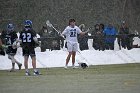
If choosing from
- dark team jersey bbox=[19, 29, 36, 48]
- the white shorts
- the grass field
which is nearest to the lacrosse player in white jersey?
the white shorts

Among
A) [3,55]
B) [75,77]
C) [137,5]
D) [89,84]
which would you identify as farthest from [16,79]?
[137,5]

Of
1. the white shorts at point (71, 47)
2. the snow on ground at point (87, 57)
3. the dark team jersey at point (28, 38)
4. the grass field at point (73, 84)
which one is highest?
the dark team jersey at point (28, 38)

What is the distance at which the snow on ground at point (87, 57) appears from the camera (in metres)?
27.8

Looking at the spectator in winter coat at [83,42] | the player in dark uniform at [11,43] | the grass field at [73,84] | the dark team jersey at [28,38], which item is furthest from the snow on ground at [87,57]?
the grass field at [73,84]

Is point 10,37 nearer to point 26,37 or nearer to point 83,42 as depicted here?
point 26,37

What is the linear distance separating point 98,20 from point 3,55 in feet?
62.0

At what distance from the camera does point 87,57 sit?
29.1m

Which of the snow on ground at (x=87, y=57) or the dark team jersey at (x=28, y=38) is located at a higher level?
the dark team jersey at (x=28, y=38)

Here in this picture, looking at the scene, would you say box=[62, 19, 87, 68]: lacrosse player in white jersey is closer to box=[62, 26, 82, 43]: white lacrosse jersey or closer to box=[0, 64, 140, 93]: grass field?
box=[62, 26, 82, 43]: white lacrosse jersey

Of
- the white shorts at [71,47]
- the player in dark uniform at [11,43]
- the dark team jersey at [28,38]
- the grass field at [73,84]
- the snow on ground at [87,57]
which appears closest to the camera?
the grass field at [73,84]

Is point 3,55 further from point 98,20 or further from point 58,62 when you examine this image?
point 98,20

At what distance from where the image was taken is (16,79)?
20.7 metres

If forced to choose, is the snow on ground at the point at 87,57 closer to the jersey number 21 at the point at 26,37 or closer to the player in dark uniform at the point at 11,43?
the player in dark uniform at the point at 11,43

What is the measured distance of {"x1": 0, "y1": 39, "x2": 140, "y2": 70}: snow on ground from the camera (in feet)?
91.1
